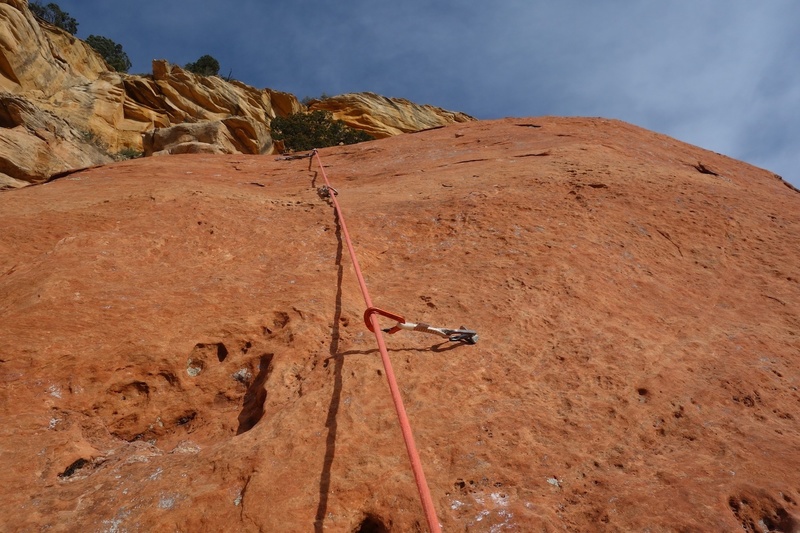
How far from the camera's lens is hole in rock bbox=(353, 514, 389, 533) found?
214 centimetres

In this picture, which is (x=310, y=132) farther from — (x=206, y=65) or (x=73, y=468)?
(x=73, y=468)

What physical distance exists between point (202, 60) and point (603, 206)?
35874mm

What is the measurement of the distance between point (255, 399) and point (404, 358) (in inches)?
37.3

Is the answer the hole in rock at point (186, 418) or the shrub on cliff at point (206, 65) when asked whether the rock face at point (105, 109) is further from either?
the hole in rock at point (186, 418)

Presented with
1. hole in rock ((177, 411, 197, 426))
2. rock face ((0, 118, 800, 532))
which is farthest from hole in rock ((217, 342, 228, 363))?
hole in rock ((177, 411, 197, 426))

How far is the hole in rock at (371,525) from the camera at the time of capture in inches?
84.3

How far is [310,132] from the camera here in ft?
74.3

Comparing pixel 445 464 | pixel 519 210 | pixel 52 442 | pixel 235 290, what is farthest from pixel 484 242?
pixel 52 442

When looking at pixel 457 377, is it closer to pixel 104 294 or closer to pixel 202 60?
pixel 104 294

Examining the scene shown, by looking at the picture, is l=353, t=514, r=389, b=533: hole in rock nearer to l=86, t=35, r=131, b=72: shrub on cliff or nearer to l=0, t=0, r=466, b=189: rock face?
l=0, t=0, r=466, b=189: rock face

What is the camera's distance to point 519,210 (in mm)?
5121

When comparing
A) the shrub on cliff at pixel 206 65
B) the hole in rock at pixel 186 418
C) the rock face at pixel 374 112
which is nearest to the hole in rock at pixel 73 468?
the hole in rock at pixel 186 418

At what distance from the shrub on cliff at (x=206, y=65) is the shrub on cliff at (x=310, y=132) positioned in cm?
1402

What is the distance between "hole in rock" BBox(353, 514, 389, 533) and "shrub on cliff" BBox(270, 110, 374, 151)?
2077 cm
